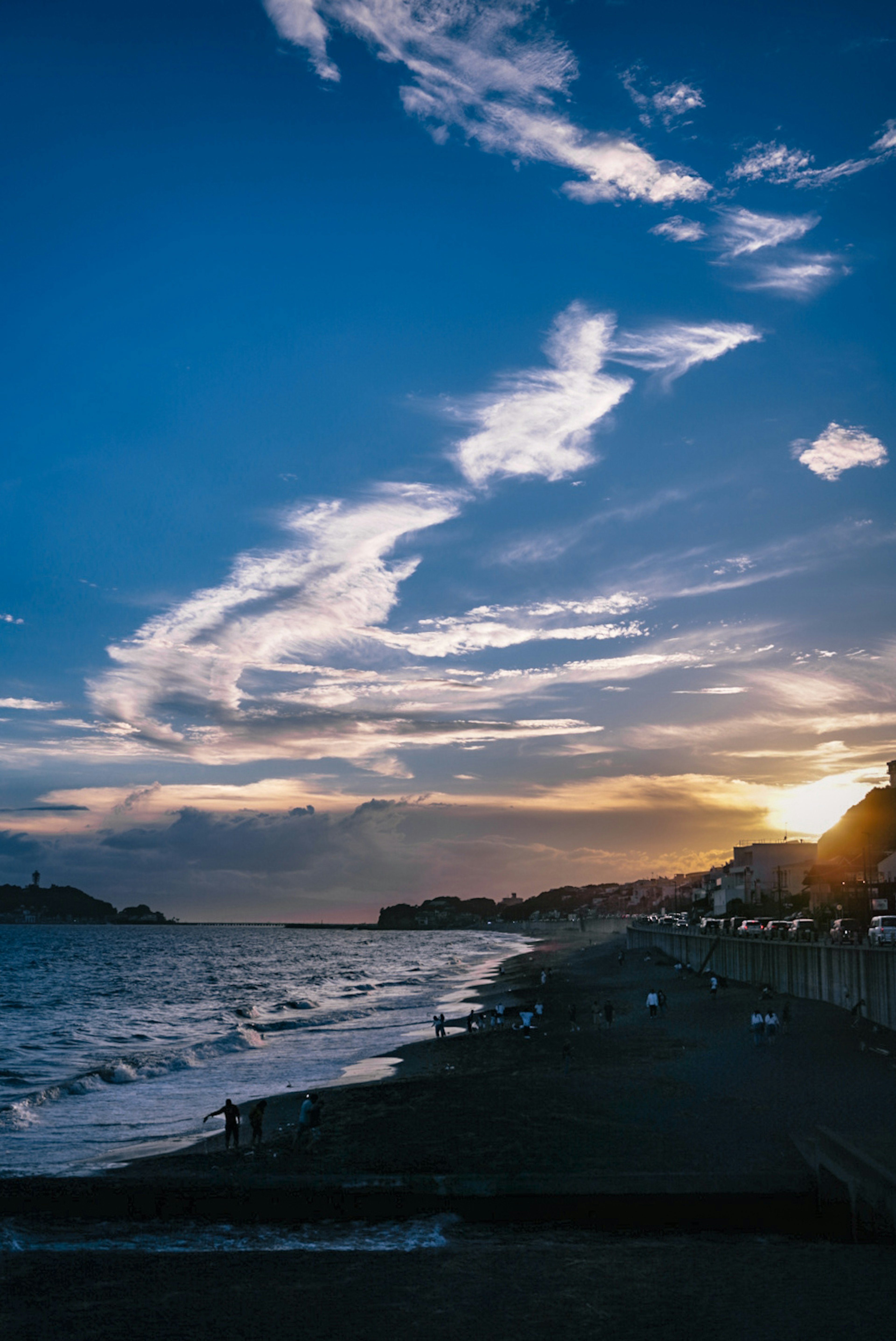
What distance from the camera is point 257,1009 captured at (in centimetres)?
7481

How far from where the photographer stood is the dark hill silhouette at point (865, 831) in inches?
4058

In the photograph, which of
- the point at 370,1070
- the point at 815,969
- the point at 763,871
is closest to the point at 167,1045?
the point at 370,1070

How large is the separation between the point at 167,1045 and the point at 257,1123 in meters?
32.4

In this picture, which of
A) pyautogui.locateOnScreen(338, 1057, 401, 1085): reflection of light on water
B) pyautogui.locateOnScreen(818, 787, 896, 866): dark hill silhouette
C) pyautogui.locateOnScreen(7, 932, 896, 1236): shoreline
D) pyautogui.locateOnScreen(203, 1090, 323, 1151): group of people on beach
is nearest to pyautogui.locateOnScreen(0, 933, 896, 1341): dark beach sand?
pyautogui.locateOnScreen(7, 932, 896, 1236): shoreline

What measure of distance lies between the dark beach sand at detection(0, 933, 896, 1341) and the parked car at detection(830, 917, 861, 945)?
20322mm

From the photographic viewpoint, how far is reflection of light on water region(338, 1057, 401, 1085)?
37.4 m

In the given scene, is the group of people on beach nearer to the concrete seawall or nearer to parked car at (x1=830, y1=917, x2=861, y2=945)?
the concrete seawall

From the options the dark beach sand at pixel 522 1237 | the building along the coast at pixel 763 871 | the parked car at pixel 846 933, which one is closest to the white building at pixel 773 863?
the building along the coast at pixel 763 871

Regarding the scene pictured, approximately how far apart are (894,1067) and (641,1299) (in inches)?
780

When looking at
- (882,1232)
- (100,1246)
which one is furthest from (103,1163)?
(882,1232)

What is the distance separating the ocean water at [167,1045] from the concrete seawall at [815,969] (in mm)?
19645

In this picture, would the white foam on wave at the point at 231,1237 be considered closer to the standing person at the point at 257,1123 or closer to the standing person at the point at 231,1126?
the standing person at the point at 231,1126

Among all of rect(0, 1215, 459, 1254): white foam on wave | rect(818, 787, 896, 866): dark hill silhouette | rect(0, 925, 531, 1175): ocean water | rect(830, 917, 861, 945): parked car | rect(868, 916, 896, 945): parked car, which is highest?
rect(818, 787, 896, 866): dark hill silhouette

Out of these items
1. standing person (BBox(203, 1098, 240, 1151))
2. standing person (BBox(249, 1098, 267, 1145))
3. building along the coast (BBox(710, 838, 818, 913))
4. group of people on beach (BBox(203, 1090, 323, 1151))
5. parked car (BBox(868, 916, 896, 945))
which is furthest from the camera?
building along the coast (BBox(710, 838, 818, 913))
